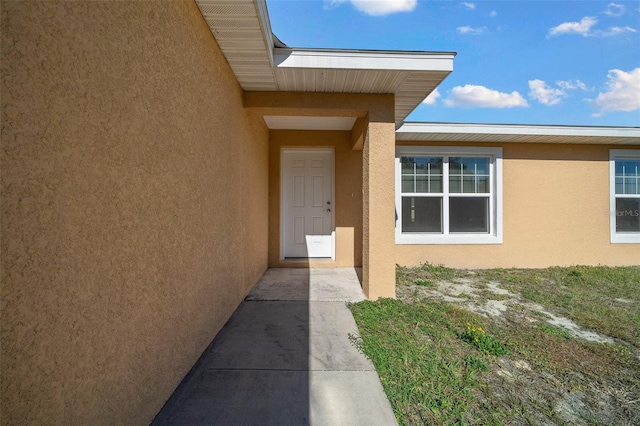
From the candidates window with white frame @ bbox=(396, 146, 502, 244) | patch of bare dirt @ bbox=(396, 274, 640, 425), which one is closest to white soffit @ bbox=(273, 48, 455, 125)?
window with white frame @ bbox=(396, 146, 502, 244)

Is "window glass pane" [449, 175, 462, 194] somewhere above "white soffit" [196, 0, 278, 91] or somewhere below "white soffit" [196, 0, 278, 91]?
below

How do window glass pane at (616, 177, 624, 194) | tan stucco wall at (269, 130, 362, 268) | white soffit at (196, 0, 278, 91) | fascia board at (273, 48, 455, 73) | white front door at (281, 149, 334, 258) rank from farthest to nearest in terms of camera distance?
window glass pane at (616, 177, 624, 194) < white front door at (281, 149, 334, 258) < tan stucco wall at (269, 130, 362, 268) < fascia board at (273, 48, 455, 73) < white soffit at (196, 0, 278, 91)

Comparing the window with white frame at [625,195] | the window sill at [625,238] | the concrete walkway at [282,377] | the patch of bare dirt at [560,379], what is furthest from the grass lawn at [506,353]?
the window with white frame at [625,195]

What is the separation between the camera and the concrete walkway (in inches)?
67.7

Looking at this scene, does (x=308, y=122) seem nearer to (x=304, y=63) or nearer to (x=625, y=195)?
(x=304, y=63)

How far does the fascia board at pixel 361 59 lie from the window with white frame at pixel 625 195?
5.87 m

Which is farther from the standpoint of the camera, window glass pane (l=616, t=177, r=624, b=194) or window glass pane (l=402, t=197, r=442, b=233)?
window glass pane (l=616, t=177, r=624, b=194)

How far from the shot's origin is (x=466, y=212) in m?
6.01

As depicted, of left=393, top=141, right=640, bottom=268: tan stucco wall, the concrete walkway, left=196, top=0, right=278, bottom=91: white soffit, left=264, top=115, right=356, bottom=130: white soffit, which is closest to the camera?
the concrete walkway

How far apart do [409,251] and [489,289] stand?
1708mm

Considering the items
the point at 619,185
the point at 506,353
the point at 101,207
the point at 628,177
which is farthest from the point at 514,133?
the point at 101,207

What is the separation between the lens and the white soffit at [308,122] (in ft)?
15.3

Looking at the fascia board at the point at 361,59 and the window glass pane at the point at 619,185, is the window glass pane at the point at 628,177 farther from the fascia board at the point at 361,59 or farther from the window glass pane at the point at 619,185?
the fascia board at the point at 361,59

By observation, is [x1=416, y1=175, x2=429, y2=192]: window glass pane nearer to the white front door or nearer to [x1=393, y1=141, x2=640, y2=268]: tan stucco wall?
[x1=393, y1=141, x2=640, y2=268]: tan stucco wall
